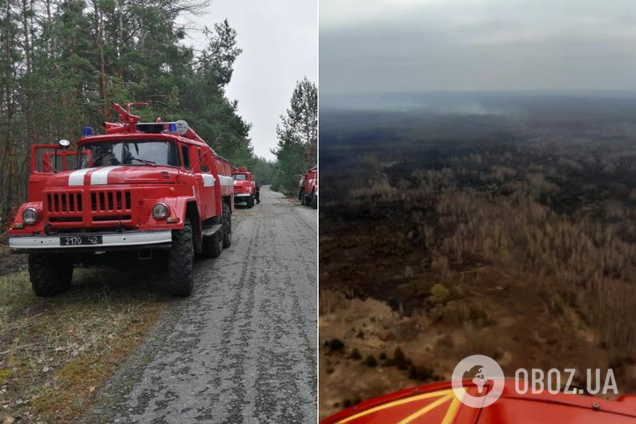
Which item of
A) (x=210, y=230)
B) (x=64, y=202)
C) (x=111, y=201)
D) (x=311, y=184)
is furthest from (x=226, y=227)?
(x=311, y=184)

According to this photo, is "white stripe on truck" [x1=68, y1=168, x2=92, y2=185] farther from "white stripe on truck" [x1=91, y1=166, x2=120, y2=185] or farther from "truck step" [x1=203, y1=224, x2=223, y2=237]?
"truck step" [x1=203, y1=224, x2=223, y2=237]

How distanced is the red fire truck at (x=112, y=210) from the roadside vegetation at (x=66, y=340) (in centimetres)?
35

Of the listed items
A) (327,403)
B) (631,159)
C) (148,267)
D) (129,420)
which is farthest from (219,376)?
(148,267)

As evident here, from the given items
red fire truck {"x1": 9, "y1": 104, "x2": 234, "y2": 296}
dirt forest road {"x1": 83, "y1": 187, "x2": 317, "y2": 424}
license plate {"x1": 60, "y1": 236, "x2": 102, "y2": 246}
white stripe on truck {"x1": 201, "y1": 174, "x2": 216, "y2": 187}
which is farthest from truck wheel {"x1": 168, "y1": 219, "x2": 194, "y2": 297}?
white stripe on truck {"x1": 201, "y1": 174, "x2": 216, "y2": 187}

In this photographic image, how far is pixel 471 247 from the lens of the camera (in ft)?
3.01

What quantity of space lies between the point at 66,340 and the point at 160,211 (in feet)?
4.82

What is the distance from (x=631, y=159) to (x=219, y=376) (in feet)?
9.13

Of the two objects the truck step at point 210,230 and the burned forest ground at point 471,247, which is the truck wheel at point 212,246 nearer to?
the truck step at point 210,230

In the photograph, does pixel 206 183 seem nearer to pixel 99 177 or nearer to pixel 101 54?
pixel 99 177

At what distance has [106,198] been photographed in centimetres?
470

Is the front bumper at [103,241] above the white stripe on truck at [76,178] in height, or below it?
below

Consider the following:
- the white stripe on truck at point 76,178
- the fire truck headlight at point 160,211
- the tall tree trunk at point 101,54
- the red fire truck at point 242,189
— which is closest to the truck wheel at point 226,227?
the fire truck headlight at point 160,211

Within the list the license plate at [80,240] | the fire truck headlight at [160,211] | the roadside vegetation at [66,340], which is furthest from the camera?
the fire truck headlight at [160,211]

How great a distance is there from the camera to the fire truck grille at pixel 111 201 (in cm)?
470
